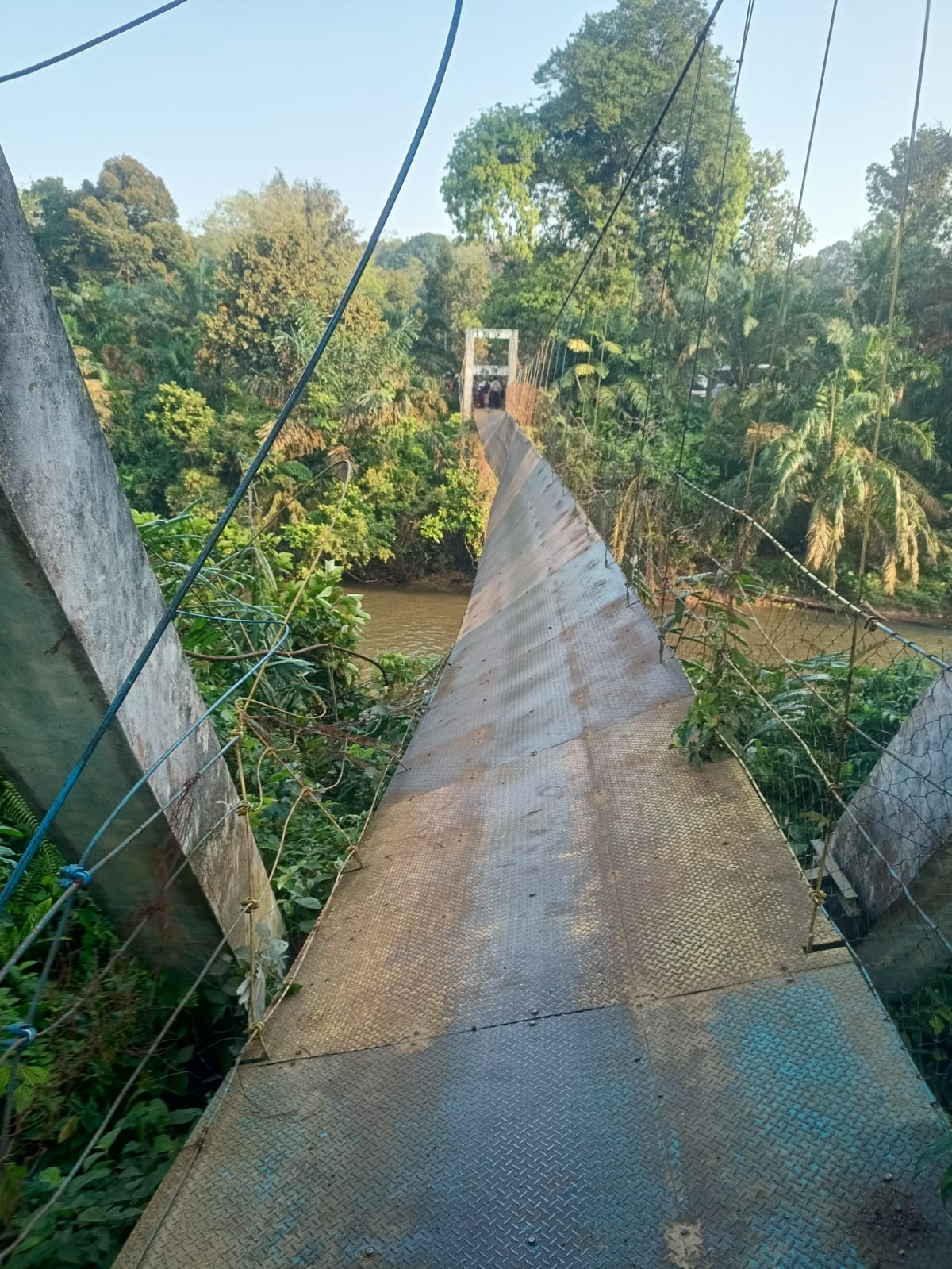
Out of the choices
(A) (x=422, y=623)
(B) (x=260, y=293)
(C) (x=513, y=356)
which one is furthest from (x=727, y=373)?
(B) (x=260, y=293)

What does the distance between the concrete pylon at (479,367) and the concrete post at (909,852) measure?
1257 centimetres

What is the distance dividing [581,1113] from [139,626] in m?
1.08

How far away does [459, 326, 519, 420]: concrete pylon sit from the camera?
44.5 ft

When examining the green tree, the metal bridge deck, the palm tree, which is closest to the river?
the palm tree

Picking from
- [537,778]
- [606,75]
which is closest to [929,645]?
Answer: [537,778]

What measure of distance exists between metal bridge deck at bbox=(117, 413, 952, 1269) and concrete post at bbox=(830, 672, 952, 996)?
232 mm

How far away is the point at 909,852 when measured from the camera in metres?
1.51

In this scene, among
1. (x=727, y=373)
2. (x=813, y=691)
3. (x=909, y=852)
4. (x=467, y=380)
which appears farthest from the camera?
(x=467, y=380)

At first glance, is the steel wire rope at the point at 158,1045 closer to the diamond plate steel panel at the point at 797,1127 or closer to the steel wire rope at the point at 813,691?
the diamond plate steel panel at the point at 797,1127

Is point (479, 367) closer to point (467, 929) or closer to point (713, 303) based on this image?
point (713, 303)

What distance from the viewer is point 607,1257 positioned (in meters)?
0.92

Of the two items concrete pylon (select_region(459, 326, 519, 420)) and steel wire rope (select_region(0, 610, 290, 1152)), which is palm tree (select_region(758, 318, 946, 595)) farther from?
steel wire rope (select_region(0, 610, 290, 1152))

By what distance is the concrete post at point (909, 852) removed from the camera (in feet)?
4.70

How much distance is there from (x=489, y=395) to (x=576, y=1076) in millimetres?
14393
